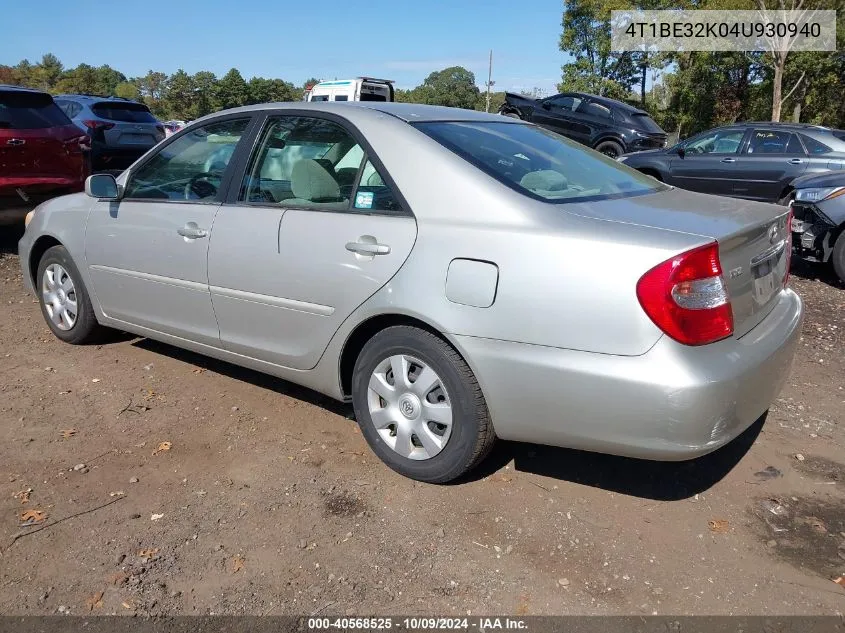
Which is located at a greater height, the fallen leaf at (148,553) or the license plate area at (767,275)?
the license plate area at (767,275)

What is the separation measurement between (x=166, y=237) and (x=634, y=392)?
2.71 meters

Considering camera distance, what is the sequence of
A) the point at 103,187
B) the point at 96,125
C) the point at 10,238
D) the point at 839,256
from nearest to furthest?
the point at 103,187
the point at 839,256
the point at 10,238
the point at 96,125

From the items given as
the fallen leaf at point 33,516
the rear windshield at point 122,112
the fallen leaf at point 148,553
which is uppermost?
the rear windshield at point 122,112

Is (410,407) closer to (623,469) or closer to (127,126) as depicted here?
(623,469)

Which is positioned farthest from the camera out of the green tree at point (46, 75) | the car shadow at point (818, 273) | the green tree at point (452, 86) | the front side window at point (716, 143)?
the green tree at point (452, 86)

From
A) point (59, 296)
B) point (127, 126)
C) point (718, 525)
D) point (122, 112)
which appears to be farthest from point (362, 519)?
point (122, 112)

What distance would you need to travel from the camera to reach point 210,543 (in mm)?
→ 2734

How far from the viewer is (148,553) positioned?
105 inches

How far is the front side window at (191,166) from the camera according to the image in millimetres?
3834

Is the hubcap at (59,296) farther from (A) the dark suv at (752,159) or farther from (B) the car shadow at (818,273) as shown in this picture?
(A) the dark suv at (752,159)

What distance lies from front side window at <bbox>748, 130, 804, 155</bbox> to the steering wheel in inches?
336

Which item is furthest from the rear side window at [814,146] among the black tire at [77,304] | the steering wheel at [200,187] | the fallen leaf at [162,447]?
the fallen leaf at [162,447]

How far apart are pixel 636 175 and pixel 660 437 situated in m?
1.72

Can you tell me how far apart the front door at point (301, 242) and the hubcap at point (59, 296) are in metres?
1.66
